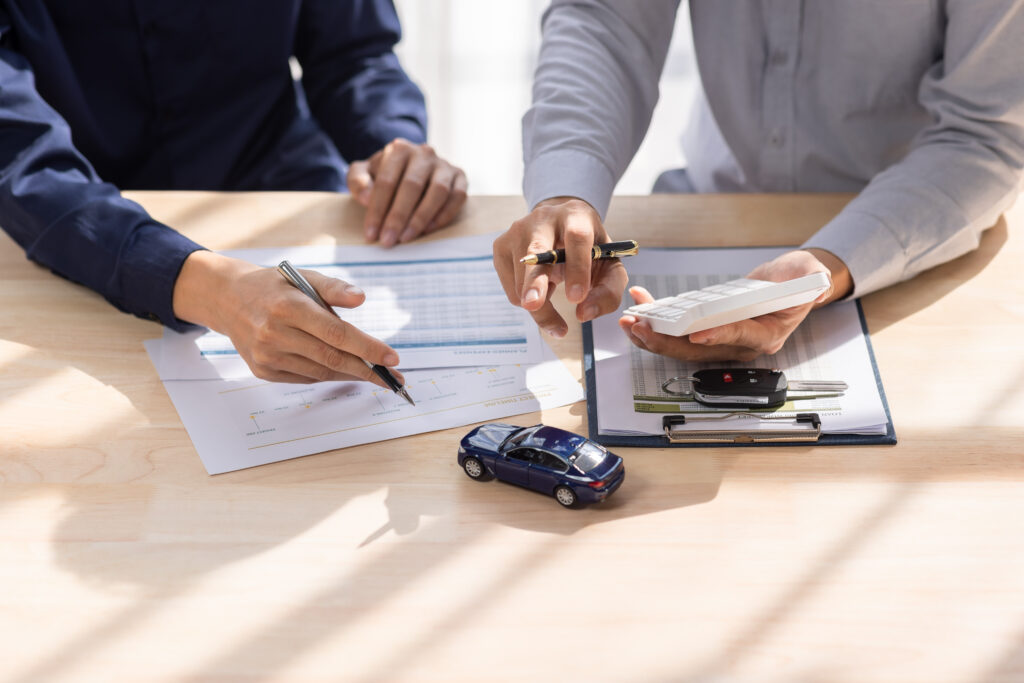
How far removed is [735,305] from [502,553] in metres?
0.39

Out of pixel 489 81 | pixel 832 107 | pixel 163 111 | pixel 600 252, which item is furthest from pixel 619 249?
pixel 489 81

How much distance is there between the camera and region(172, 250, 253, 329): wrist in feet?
3.60

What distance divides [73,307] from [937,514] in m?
1.11

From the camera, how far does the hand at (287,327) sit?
0.98m

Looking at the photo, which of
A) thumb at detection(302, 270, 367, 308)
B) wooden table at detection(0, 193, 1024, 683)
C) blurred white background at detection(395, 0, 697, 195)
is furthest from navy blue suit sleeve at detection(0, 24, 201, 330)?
blurred white background at detection(395, 0, 697, 195)

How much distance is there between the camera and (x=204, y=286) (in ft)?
3.64

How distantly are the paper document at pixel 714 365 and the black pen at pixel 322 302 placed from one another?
235mm

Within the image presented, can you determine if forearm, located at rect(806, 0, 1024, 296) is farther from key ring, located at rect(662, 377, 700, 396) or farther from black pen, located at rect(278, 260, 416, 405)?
black pen, located at rect(278, 260, 416, 405)

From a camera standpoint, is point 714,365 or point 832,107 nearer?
point 714,365

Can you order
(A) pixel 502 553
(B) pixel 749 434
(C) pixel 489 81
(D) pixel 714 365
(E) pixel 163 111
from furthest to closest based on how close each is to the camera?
(C) pixel 489 81 → (E) pixel 163 111 → (D) pixel 714 365 → (B) pixel 749 434 → (A) pixel 502 553

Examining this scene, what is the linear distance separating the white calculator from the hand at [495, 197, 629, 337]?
0.07 metres

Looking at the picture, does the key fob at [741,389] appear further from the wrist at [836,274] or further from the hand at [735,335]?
the wrist at [836,274]

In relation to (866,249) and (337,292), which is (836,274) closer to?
(866,249)

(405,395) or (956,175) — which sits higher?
(956,175)
